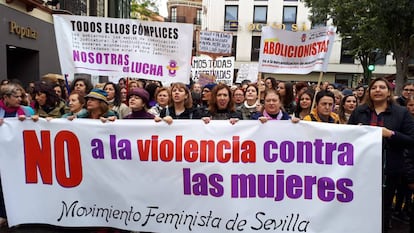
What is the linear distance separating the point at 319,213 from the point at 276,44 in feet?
8.48

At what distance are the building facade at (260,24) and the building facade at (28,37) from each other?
940 inches

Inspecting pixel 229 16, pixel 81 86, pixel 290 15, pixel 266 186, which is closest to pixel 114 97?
pixel 81 86

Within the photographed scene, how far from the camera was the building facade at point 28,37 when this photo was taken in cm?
957

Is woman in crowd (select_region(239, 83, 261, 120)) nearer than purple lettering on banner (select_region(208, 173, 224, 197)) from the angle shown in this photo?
No

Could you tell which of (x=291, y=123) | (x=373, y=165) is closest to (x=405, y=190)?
(x=373, y=165)

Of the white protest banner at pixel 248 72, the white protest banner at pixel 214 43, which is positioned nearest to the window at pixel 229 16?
the white protest banner at pixel 248 72

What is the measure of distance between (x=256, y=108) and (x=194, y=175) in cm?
204

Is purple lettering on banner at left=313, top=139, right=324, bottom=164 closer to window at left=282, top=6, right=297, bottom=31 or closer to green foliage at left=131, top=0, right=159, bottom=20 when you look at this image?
green foliage at left=131, top=0, right=159, bottom=20

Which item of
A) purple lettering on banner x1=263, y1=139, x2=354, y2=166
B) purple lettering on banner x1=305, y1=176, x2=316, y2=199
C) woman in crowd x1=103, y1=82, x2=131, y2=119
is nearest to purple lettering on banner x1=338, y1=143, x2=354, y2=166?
purple lettering on banner x1=263, y1=139, x2=354, y2=166

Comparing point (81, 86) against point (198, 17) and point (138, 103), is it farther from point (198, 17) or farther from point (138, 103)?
point (198, 17)

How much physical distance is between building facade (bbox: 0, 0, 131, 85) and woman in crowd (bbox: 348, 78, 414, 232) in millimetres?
8595

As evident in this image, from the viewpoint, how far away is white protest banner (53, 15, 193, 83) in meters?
4.38

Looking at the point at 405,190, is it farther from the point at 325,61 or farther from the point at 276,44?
the point at 276,44

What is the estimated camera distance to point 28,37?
10.8 m
